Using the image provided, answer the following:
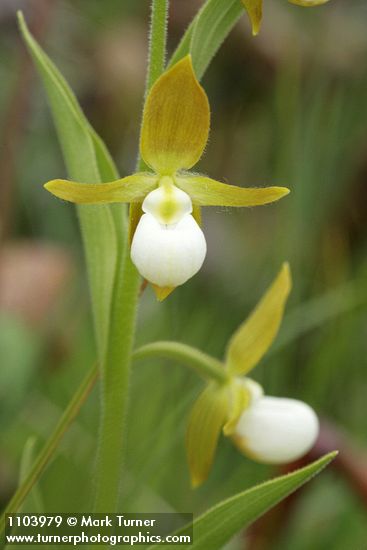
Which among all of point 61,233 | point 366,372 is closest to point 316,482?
point 366,372

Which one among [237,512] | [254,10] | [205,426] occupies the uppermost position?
[254,10]

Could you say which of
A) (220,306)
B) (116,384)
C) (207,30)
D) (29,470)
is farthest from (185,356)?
(220,306)

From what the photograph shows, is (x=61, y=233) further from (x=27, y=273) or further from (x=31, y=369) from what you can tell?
(x=31, y=369)

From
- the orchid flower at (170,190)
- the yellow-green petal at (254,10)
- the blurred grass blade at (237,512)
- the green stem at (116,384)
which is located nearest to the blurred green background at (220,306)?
the green stem at (116,384)

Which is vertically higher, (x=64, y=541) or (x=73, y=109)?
(x=73, y=109)

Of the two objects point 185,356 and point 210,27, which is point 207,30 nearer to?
point 210,27

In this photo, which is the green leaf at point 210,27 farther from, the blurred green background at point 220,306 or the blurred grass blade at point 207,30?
the blurred green background at point 220,306

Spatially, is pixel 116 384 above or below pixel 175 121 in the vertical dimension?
below
